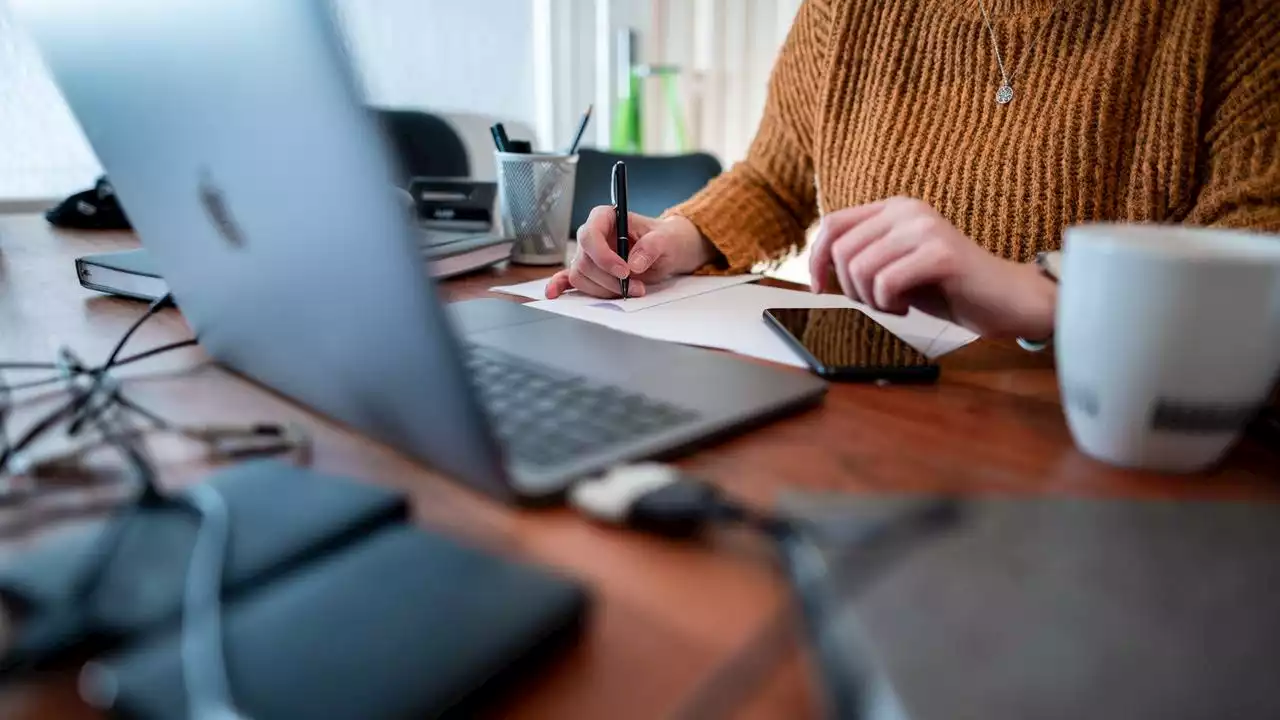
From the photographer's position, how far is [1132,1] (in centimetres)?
82

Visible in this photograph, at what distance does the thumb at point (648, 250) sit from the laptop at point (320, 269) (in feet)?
0.76

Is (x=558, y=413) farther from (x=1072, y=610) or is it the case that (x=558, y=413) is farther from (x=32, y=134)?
(x=32, y=134)

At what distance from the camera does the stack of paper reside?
61 cm

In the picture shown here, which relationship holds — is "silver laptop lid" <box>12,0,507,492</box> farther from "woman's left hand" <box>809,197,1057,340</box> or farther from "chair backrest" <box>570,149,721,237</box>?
"chair backrest" <box>570,149,721,237</box>

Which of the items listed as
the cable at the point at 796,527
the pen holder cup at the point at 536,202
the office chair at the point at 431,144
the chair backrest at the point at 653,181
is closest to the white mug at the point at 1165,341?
the cable at the point at 796,527

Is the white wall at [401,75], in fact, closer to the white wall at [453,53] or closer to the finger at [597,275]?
the white wall at [453,53]

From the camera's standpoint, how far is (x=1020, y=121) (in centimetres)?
88

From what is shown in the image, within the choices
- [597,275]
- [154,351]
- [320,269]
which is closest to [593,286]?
[597,275]

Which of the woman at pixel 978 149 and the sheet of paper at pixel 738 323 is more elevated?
A: the woman at pixel 978 149

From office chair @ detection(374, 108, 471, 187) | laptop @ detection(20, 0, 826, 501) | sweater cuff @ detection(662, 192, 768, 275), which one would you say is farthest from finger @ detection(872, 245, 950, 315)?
office chair @ detection(374, 108, 471, 187)

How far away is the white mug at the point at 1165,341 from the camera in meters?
0.36

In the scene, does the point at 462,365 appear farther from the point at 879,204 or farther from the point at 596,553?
the point at 879,204

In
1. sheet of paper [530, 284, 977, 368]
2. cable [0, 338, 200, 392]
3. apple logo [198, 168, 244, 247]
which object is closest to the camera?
apple logo [198, 168, 244, 247]

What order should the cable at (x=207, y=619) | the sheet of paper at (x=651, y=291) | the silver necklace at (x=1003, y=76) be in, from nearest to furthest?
the cable at (x=207, y=619), the sheet of paper at (x=651, y=291), the silver necklace at (x=1003, y=76)
